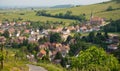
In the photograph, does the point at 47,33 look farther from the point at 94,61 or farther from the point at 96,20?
the point at 94,61

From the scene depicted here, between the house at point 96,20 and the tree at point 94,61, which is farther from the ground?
the tree at point 94,61

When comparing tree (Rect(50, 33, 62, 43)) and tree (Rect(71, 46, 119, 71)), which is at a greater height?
tree (Rect(71, 46, 119, 71))

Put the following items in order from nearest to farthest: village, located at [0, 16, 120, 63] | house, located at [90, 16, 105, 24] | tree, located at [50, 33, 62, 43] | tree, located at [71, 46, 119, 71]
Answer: tree, located at [71, 46, 119, 71], village, located at [0, 16, 120, 63], tree, located at [50, 33, 62, 43], house, located at [90, 16, 105, 24]

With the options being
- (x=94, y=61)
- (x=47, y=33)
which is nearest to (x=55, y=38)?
(x=47, y=33)

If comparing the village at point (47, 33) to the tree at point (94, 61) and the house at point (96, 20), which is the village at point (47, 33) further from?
the tree at point (94, 61)

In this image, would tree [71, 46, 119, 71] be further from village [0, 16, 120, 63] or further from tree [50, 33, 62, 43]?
tree [50, 33, 62, 43]

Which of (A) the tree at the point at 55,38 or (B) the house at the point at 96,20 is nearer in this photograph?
(A) the tree at the point at 55,38

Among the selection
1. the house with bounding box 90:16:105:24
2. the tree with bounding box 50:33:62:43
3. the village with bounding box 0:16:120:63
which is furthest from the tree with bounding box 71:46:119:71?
the house with bounding box 90:16:105:24

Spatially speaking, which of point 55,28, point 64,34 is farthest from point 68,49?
point 55,28

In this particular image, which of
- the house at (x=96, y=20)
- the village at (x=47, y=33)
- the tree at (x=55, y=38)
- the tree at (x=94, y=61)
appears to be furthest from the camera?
the house at (x=96, y=20)

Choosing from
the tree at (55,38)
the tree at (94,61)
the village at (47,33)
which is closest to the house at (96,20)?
the village at (47,33)

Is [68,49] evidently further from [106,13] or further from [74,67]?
[106,13]

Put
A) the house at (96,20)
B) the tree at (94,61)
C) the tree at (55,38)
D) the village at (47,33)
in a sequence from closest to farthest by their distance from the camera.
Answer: the tree at (94,61), the village at (47,33), the tree at (55,38), the house at (96,20)
